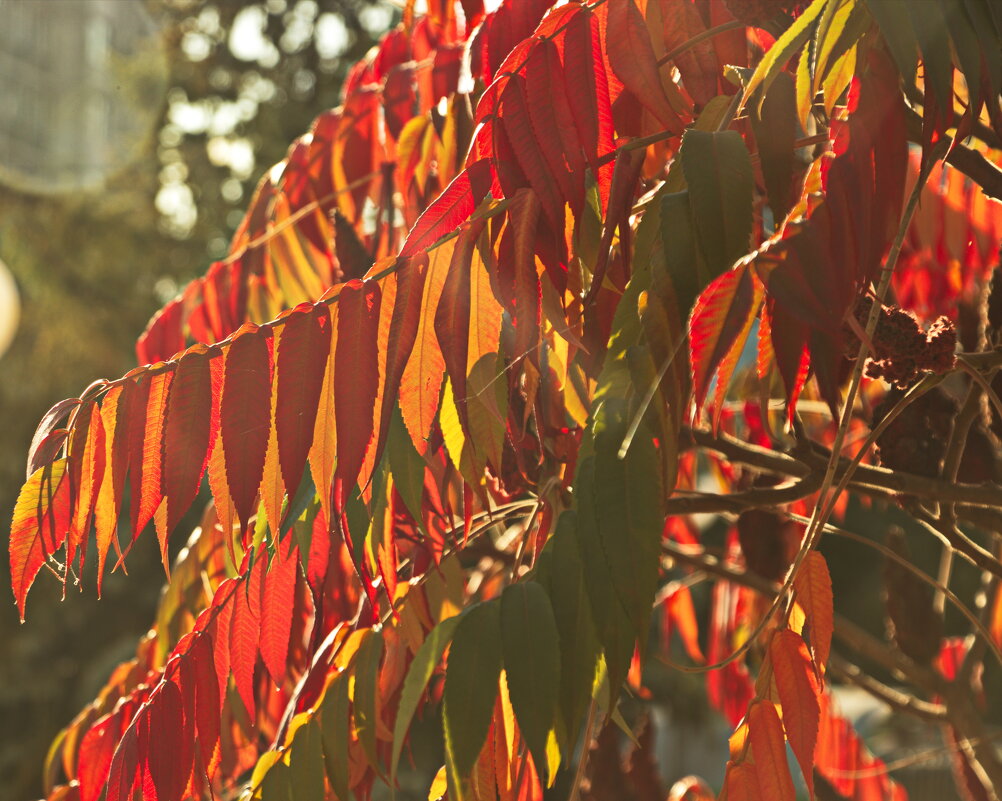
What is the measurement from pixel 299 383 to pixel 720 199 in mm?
327

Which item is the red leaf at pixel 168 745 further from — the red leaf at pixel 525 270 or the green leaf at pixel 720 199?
the green leaf at pixel 720 199

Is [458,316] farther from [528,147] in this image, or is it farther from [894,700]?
[894,700]

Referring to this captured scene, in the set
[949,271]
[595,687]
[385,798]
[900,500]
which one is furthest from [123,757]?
[385,798]

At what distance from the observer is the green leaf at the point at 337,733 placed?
2.94 feet

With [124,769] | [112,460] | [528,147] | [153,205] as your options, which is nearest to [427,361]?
[528,147]

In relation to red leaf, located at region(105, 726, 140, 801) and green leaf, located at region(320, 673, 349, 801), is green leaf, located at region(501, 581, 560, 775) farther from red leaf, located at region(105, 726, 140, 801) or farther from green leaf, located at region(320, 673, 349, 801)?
red leaf, located at region(105, 726, 140, 801)

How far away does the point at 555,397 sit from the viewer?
41.8 inches

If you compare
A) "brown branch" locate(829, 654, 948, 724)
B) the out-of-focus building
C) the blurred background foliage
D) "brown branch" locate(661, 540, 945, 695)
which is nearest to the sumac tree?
"brown branch" locate(661, 540, 945, 695)

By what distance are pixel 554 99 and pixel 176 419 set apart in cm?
37

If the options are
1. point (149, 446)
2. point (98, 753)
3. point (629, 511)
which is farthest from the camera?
point (98, 753)

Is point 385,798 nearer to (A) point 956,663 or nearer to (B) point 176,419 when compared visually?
(A) point 956,663

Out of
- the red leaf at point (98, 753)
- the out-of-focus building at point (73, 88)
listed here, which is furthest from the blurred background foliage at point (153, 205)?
the red leaf at point (98, 753)

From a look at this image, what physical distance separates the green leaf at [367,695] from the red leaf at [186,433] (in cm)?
20

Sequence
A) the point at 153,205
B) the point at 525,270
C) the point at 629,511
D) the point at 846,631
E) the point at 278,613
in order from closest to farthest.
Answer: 1. the point at 629,511
2. the point at 525,270
3. the point at 278,613
4. the point at 846,631
5. the point at 153,205
